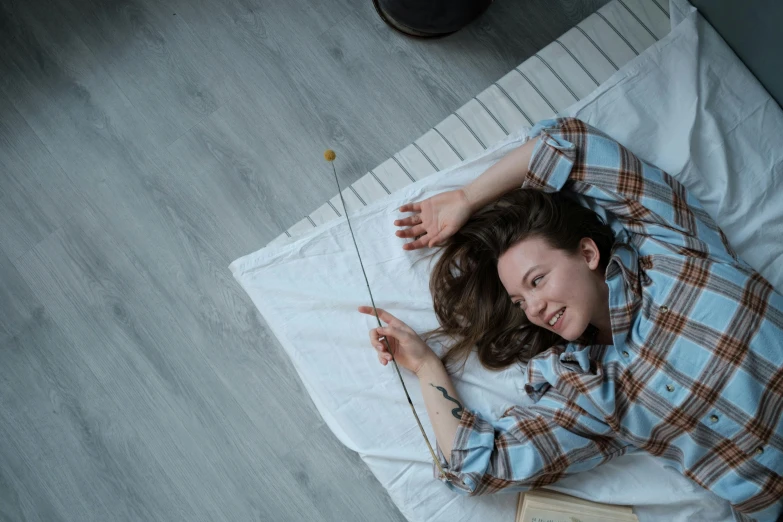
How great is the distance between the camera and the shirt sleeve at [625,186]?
4.30 feet

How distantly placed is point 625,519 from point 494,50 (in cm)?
127

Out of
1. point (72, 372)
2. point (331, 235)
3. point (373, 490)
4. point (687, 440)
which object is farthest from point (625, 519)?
point (72, 372)

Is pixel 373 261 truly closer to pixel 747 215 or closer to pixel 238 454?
Answer: pixel 238 454

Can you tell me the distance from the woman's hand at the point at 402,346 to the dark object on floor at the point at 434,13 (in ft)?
2.65

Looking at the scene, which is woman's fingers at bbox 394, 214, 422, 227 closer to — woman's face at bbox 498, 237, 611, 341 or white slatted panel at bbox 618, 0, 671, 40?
woman's face at bbox 498, 237, 611, 341

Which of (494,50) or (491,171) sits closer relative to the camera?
(491,171)

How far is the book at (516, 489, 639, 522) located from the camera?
133cm

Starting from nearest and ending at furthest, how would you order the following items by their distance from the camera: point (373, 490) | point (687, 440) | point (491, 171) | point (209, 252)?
1. point (687, 440)
2. point (491, 171)
3. point (373, 490)
4. point (209, 252)

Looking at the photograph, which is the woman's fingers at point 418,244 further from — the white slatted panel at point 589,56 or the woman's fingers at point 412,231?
the white slatted panel at point 589,56

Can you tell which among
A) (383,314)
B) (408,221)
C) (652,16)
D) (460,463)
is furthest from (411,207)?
(652,16)

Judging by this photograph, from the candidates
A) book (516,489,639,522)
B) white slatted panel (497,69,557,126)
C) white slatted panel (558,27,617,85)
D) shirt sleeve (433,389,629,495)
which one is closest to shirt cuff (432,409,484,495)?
shirt sleeve (433,389,629,495)

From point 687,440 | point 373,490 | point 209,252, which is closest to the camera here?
point 687,440

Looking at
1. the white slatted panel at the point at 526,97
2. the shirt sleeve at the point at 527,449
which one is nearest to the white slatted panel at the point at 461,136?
the white slatted panel at the point at 526,97

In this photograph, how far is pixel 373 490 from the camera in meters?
1.61
